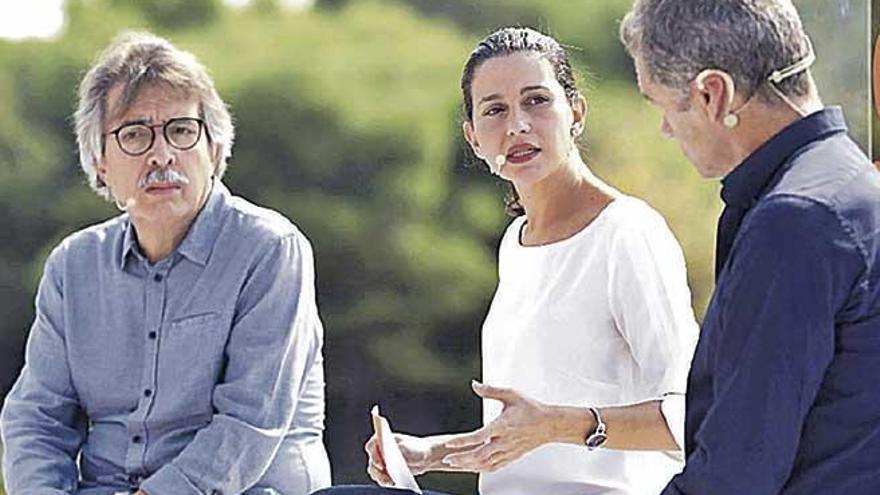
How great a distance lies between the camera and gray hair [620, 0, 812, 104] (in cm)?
183

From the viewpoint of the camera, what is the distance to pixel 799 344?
1.69 m

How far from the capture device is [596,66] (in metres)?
3.57

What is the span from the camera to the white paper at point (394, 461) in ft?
7.35

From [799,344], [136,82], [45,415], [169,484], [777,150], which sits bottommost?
[169,484]

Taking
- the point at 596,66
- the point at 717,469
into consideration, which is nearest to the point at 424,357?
the point at 596,66

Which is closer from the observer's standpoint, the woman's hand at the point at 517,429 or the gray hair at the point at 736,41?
the gray hair at the point at 736,41

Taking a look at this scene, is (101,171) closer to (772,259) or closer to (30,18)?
(30,18)

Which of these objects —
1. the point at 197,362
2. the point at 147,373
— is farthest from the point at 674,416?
the point at 147,373

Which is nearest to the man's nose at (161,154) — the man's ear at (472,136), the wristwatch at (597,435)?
the man's ear at (472,136)

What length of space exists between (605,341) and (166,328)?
0.88 metres

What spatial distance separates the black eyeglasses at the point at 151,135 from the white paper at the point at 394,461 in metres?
0.80

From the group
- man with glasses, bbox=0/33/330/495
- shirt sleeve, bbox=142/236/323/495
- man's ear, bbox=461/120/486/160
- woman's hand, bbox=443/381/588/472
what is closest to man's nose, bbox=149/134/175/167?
Answer: man with glasses, bbox=0/33/330/495

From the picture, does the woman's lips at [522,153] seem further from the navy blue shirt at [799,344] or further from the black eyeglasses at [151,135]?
the navy blue shirt at [799,344]

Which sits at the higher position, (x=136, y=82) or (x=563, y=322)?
(x=136, y=82)
